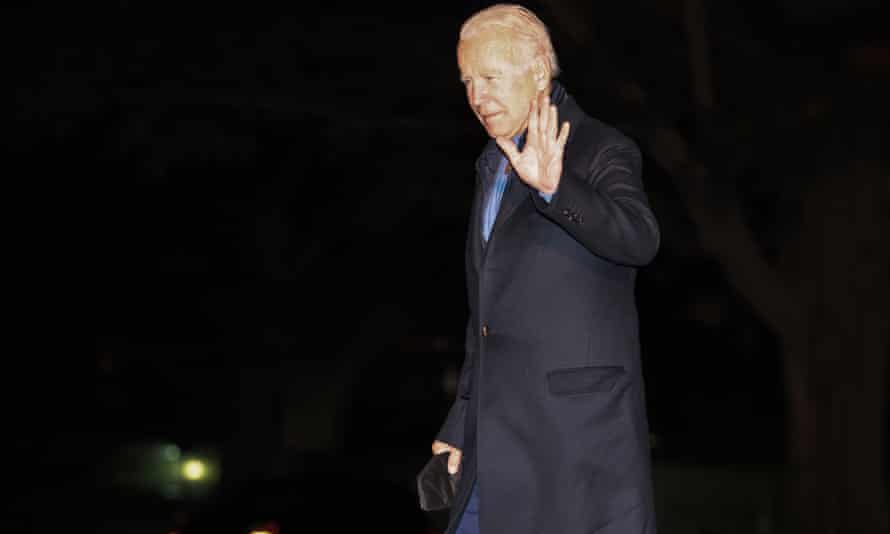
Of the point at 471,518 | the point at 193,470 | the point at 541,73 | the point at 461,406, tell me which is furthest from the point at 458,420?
the point at 193,470

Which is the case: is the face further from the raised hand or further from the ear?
the raised hand

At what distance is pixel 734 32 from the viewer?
13.7 m

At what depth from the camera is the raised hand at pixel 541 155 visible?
348 cm

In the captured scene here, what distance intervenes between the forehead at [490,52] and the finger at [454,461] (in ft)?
3.25

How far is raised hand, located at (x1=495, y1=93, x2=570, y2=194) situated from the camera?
A: 3.48 metres

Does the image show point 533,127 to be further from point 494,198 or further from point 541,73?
point 494,198

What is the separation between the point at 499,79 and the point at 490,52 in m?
0.07

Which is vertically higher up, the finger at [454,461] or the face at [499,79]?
the face at [499,79]

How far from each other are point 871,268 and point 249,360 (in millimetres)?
8210

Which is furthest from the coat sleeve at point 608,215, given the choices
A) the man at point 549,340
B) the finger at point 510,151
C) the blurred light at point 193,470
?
the blurred light at point 193,470

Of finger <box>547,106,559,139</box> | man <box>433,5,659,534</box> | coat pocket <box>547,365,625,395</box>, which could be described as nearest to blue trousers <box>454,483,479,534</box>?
man <box>433,5,659,534</box>

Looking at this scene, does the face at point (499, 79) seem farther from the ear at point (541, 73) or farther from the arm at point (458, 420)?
the arm at point (458, 420)

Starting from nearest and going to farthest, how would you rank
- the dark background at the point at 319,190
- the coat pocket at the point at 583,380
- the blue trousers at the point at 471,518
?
the coat pocket at the point at 583,380
the blue trousers at the point at 471,518
the dark background at the point at 319,190

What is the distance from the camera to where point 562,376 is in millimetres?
3699
